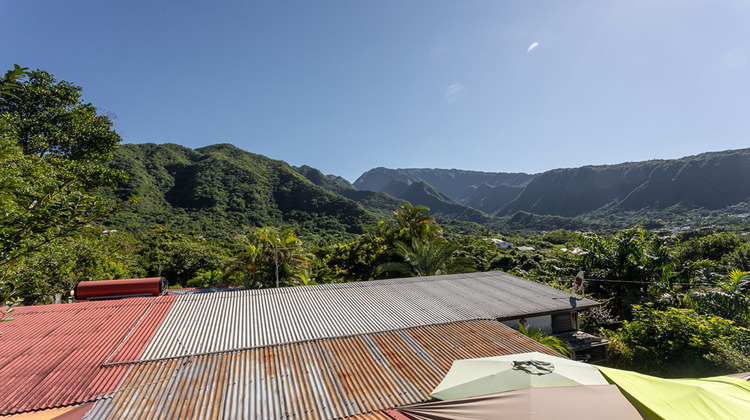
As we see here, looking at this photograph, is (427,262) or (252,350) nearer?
(252,350)

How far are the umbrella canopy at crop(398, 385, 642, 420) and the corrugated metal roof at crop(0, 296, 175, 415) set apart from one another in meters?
5.19

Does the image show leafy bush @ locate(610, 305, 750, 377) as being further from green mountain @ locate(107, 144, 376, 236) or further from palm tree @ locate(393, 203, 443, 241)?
green mountain @ locate(107, 144, 376, 236)

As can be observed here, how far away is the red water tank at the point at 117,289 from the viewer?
10766 mm

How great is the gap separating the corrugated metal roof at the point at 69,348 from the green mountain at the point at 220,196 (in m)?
52.6

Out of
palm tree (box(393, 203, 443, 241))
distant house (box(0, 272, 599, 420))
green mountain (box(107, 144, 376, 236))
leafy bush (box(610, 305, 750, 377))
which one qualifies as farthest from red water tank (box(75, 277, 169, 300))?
green mountain (box(107, 144, 376, 236))

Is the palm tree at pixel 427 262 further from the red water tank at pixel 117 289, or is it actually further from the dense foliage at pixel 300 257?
the red water tank at pixel 117 289

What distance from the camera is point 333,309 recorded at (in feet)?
28.5

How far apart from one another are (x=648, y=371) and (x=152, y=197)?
78.0m

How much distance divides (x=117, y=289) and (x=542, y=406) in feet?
42.7

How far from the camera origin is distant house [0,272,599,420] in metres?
4.61

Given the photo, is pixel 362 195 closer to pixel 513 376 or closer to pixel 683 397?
pixel 513 376

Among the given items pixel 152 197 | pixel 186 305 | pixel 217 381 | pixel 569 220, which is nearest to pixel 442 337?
pixel 217 381

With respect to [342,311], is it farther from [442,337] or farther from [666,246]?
[666,246]

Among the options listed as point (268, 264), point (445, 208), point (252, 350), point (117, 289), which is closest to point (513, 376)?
point (252, 350)
